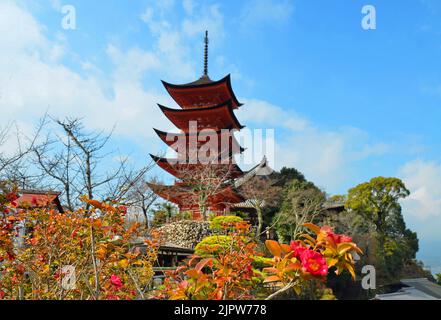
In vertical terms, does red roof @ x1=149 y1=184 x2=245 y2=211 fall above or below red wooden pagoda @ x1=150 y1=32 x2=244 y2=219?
below

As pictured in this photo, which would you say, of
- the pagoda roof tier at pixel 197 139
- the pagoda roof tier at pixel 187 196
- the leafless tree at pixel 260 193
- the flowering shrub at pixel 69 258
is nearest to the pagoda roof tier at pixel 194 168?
the pagoda roof tier at pixel 187 196

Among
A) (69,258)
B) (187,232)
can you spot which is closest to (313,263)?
(69,258)

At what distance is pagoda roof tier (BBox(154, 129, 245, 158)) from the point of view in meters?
17.5

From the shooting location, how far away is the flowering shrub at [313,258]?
89 cm

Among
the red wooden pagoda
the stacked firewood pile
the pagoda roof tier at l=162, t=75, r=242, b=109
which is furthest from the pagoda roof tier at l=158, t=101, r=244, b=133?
the stacked firewood pile

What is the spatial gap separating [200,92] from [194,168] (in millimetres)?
5253

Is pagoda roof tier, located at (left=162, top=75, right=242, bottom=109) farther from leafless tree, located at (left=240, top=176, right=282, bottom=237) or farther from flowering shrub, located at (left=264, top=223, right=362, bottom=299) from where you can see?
flowering shrub, located at (left=264, top=223, right=362, bottom=299)

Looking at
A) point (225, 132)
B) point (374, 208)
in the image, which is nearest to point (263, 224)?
point (225, 132)

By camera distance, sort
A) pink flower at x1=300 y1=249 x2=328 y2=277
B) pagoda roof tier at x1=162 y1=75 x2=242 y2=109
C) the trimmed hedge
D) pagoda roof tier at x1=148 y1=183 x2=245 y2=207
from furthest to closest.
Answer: pagoda roof tier at x1=162 y1=75 x2=242 y2=109 < pagoda roof tier at x1=148 y1=183 x2=245 y2=207 < the trimmed hedge < pink flower at x1=300 y1=249 x2=328 y2=277

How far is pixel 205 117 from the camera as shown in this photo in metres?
18.4

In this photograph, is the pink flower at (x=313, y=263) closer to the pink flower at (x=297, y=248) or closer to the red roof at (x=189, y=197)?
the pink flower at (x=297, y=248)

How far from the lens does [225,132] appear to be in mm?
17953

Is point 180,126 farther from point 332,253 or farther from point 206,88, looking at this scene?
point 332,253

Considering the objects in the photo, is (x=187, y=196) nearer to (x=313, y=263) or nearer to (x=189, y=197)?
(x=189, y=197)
